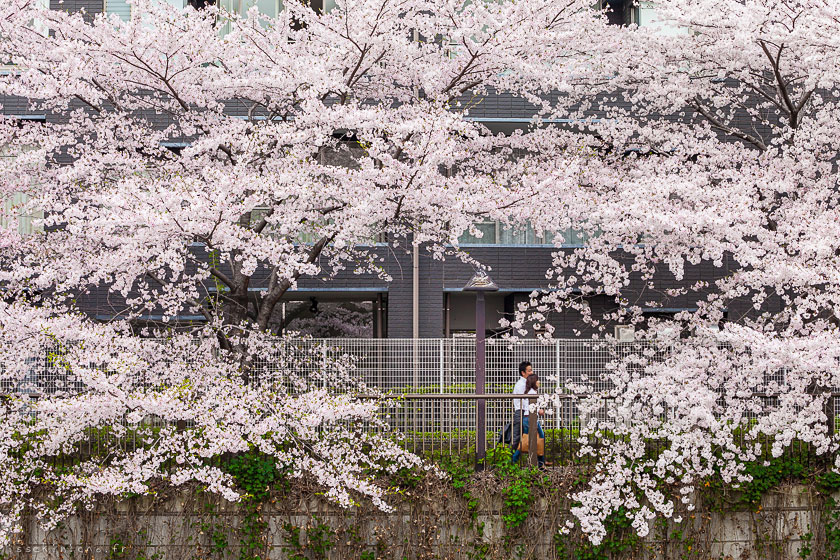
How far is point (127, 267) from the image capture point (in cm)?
946

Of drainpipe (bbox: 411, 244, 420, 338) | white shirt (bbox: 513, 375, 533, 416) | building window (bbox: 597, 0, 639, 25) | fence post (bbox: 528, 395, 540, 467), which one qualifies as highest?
building window (bbox: 597, 0, 639, 25)

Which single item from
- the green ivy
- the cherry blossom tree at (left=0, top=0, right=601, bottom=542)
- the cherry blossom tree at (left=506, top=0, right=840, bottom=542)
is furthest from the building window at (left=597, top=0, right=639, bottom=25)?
the green ivy

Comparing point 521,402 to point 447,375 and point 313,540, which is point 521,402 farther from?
point 313,540

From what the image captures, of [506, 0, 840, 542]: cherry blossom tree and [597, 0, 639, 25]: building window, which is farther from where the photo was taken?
[597, 0, 639, 25]: building window

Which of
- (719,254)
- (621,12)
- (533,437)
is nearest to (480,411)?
(533,437)

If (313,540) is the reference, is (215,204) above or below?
above

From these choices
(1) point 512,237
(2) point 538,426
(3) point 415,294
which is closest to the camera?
(2) point 538,426

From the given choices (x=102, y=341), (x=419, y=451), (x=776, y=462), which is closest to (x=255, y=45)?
(x=102, y=341)

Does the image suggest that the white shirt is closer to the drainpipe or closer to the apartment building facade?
the apartment building facade

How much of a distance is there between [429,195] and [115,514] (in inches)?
196

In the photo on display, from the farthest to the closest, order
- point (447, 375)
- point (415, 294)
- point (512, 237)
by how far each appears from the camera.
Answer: point (512, 237), point (415, 294), point (447, 375)

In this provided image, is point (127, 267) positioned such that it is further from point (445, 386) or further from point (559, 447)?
point (559, 447)

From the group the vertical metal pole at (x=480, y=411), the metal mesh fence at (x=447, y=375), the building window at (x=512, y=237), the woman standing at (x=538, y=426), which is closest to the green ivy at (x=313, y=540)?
the metal mesh fence at (x=447, y=375)

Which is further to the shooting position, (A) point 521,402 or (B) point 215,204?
(A) point 521,402
